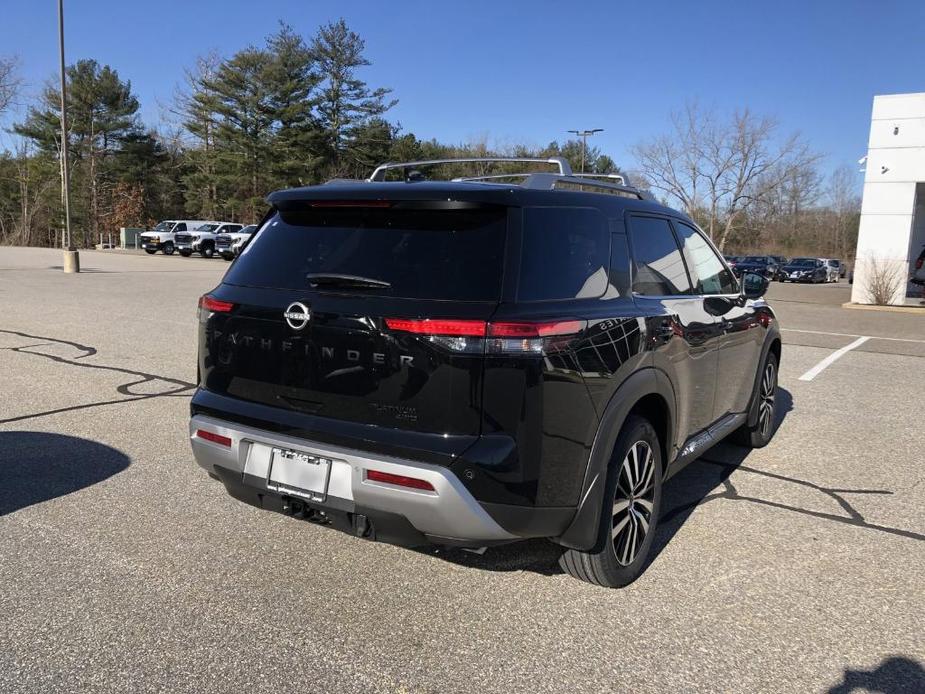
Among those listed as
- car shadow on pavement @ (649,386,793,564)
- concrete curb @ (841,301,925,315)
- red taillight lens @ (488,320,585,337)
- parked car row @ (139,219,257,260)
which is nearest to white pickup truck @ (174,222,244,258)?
parked car row @ (139,219,257,260)

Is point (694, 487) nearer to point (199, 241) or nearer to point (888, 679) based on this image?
point (888, 679)

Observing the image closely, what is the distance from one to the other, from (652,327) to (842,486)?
236 cm

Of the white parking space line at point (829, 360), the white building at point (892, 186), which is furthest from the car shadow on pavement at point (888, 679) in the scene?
the white building at point (892, 186)

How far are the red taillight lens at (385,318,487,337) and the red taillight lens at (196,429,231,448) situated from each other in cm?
97

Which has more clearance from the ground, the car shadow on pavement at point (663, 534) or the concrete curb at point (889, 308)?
the concrete curb at point (889, 308)

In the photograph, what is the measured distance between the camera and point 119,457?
16.0 feet

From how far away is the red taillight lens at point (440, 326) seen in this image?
2617mm

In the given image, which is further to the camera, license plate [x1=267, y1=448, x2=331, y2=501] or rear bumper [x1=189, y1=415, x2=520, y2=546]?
license plate [x1=267, y1=448, x2=331, y2=501]

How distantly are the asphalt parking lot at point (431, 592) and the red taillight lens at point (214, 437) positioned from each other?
0.62 metres

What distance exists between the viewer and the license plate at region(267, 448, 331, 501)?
287 cm

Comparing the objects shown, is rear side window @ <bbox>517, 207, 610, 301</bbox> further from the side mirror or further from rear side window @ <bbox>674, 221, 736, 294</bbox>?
the side mirror

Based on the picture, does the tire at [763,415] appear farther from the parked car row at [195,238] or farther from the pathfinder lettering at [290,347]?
the parked car row at [195,238]

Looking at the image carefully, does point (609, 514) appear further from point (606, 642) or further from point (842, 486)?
point (842, 486)

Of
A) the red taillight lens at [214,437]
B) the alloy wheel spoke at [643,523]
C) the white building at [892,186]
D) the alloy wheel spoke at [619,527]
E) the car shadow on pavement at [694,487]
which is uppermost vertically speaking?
the white building at [892,186]
